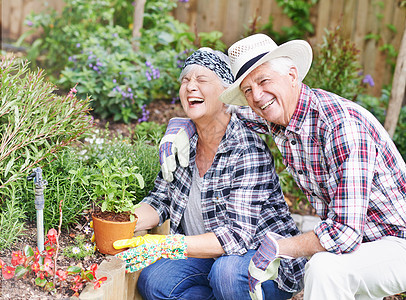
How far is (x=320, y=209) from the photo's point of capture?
7.11 ft

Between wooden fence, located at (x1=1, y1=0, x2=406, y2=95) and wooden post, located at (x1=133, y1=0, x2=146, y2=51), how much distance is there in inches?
50.1

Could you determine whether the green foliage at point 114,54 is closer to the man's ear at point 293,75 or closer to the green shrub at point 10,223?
the green shrub at point 10,223

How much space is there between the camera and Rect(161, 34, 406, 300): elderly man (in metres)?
1.86

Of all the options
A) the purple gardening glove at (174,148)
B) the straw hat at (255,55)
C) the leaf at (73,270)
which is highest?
the straw hat at (255,55)

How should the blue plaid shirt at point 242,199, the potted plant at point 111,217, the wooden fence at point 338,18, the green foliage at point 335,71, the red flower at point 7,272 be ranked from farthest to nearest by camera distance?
1. the wooden fence at point 338,18
2. the green foliage at point 335,71
3. the blue plaid shirt at point 242,199
4. the potted plant at point 111,217
5. the red flower at point 7,272

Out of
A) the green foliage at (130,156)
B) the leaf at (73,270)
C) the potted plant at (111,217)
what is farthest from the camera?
the green foliage at (130,156)

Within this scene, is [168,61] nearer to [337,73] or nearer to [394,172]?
[337,73]

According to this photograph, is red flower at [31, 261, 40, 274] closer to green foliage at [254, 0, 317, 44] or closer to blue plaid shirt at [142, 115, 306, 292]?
blue plaid shirt at [142, 115, 306, 292]

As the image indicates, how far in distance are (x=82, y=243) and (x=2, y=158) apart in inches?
20.6

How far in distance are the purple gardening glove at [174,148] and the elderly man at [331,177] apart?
0.38 metres

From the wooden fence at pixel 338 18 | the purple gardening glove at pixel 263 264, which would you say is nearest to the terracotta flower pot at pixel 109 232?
the purple gardening glove at pixel 263 264

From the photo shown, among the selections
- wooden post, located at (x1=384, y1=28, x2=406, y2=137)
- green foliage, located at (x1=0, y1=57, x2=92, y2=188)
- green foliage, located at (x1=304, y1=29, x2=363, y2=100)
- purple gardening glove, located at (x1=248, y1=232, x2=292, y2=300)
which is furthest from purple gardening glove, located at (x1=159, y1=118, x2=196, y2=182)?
wooden post, located at (x1=384, y1=28, x2=406, y2=137)

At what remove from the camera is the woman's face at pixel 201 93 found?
2.30 meters

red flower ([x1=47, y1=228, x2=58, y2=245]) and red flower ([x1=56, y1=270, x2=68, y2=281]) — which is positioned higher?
red flower ([x1=47, y1=228, x2=58, y2=245])
